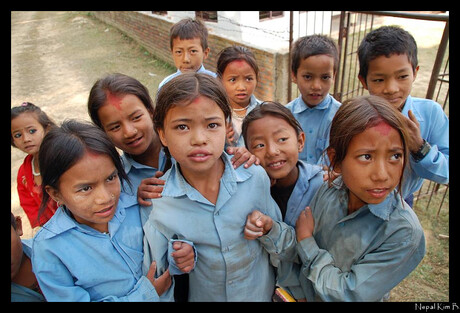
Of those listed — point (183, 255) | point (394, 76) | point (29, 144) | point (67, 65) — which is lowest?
point (67, 65)

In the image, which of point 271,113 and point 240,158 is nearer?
point 240,158

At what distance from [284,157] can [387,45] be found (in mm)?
894

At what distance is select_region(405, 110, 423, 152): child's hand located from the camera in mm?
1511

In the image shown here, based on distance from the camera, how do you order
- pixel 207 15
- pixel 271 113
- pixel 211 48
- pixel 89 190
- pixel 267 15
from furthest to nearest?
1. pixel 267 15
2. pixel 207 15
3. pixel 211 48
4. pixel 271 113
5. pixel 89 190

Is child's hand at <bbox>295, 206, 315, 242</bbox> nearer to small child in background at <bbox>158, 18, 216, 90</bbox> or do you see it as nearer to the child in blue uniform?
the child in blue uniform

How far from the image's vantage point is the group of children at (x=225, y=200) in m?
1.26

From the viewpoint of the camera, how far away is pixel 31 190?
251 cm

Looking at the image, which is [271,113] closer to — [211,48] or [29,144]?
[29,144]

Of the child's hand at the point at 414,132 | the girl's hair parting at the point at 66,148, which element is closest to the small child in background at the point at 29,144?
the girl's hair parting at the point at 66,148

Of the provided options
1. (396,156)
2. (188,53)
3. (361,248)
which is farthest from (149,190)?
(188,53)

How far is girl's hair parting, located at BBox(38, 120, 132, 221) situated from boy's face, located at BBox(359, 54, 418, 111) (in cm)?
151

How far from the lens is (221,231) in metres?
1.37
